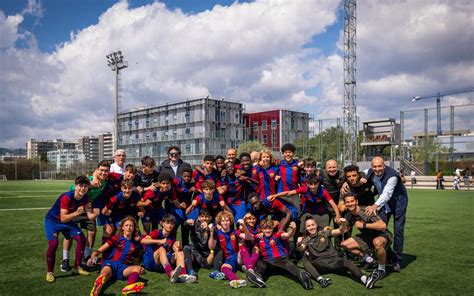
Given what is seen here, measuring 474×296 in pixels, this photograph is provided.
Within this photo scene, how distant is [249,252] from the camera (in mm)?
6234

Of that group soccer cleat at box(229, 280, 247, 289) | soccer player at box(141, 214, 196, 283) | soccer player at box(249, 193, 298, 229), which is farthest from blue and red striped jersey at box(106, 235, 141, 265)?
soccer player at box(249, 193, 298, 229)

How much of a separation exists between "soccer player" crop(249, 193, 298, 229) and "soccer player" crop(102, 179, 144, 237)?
6.43 feet

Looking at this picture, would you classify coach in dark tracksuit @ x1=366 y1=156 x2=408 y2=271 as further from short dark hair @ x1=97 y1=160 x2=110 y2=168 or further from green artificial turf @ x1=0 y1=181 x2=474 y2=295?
short dark hair @ x1=97 y1=160 x2=110 y2=168

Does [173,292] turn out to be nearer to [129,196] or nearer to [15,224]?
[129,196]

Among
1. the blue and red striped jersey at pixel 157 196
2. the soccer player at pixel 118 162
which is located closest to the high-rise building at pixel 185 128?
the soccer player at pixel 118 162

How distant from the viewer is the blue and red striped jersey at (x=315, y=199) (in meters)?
6.67

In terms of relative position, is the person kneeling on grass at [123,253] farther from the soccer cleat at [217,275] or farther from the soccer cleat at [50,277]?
the soccer cleat at [217,275]

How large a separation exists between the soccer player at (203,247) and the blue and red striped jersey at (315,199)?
172cm

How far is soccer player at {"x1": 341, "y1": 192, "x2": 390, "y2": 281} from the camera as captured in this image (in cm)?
587

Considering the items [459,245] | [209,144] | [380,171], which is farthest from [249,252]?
[209,144]

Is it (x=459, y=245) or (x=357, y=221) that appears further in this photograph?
(x=459, y=245)

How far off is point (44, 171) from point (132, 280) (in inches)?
2906

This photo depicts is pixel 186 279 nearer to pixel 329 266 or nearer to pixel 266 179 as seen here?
pixel 329 266

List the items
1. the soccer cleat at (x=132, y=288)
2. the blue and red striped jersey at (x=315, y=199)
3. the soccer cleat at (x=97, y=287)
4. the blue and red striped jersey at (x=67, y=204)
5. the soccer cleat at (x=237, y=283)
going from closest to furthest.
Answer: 1. the soccer cleat at (x=97, y=287)
2. the soccer cleat at (x=132, y=288)
3. the soccer cleat at (x=237, y=283)
4. the blue and red striped jersey at (x=67, y=204)
5. the blue and red striped jersey at (x=315, y=199)
